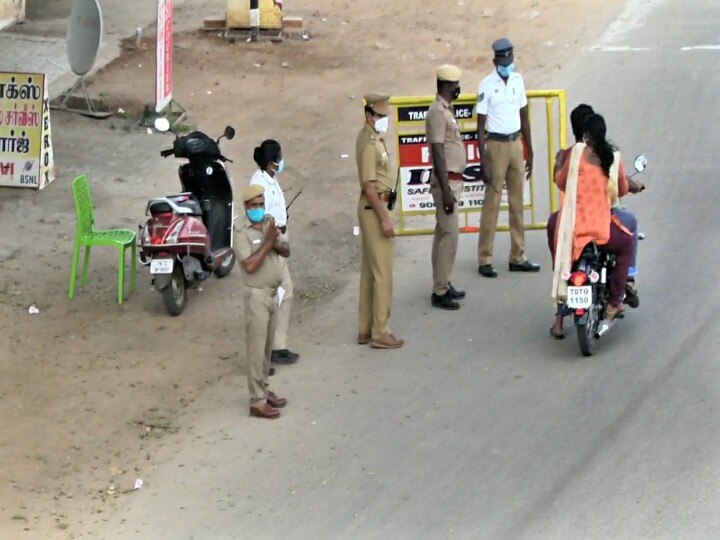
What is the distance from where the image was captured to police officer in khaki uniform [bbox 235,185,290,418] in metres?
9.56

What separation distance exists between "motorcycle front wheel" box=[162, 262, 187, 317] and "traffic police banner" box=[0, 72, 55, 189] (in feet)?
11.9

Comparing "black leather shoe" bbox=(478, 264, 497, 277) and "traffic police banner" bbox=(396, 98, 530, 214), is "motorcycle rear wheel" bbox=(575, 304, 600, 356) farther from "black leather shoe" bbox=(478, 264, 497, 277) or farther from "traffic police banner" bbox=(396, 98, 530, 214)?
"traffic police banner" bbox=(396, 98, 530, 214)

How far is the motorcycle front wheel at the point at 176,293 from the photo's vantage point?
11625 millimetres

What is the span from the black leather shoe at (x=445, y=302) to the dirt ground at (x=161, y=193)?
2.55ft

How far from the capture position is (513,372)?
10.4 m

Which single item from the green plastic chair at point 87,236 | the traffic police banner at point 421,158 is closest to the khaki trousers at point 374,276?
the green plastic chair at point 87,236

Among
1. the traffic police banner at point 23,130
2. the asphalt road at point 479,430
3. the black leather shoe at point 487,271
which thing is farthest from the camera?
the traffic police banner at point 23,130

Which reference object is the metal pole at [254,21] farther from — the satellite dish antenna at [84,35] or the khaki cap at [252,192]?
the khaki cap at [252,192]

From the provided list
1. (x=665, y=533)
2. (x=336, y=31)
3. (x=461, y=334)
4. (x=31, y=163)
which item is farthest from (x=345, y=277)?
(x=336, y=31)

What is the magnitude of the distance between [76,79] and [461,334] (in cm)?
911

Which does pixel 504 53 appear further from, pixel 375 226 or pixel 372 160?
pixel 375 226

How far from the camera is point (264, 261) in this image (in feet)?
31.4

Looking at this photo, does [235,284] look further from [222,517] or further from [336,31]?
[336,31]

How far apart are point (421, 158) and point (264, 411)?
4.21 m
